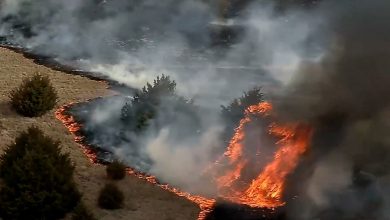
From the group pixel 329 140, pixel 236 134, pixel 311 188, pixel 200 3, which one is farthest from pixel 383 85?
pixel 200 3

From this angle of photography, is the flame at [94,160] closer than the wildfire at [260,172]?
Yes

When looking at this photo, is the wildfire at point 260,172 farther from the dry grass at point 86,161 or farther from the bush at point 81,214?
the bush at point 81,214

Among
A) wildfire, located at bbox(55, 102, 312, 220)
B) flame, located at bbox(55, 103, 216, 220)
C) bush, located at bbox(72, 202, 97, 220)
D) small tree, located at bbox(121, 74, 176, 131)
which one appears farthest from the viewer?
small tree, located at bbox(121, 74, 176, 131)

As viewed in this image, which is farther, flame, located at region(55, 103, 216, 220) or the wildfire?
the wildfire

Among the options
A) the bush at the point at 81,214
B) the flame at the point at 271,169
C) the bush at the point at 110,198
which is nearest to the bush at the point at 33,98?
the bush at the point at 110,198

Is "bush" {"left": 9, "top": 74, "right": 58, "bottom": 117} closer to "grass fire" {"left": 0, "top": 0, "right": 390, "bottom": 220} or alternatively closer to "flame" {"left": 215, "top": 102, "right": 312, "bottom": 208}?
"grass fire" {"left": 0, "top": 0, "right": 390, "bottom": 220}

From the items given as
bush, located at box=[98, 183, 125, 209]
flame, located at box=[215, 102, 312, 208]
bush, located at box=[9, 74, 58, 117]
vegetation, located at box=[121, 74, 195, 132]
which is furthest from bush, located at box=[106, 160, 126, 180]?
bush, located at box=[9, 74, 58, 117]

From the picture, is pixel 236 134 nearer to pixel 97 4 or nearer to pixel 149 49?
pixel 149 49
